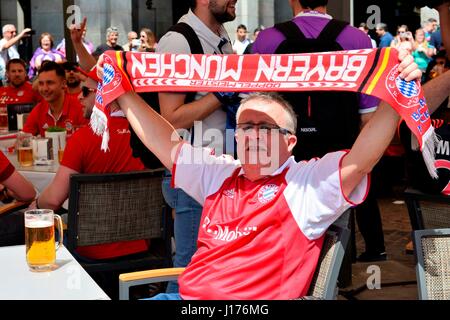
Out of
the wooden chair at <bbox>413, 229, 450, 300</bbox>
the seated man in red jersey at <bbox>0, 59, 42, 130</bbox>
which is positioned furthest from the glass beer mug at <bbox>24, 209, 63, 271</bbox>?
the seated man in red jersey at <bbox>0, 59, 42, 130</bbox>

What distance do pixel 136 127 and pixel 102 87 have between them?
0.71 feet

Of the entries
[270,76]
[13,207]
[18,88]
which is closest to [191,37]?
[270,76]

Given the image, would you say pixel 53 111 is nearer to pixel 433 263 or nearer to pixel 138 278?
pixel 138 278

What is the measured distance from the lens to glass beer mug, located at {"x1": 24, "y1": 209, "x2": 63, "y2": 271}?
2.84m

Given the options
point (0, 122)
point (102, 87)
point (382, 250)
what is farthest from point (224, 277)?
point (0, 122)

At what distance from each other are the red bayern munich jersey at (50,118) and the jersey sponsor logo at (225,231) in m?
3.58

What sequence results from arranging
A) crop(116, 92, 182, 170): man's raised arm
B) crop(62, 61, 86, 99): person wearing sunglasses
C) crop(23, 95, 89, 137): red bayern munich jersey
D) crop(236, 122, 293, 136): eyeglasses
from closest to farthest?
crop(236, 122, 293, 136): eyeglasses → crop(116, 92, 182, 170): man's raised arm → crop(23, 95, 89, 137): red bayern munich jersey → crop(62, 61, 86, 99): person wearing sunglasses

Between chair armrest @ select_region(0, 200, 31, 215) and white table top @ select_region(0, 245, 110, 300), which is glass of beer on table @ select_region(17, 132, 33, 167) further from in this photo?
white table top @ select_region(0, 245, 110, 300)

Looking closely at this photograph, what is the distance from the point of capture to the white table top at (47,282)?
256cm

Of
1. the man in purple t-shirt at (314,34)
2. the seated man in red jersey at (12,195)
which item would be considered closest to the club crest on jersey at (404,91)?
the man in purple t-shirt at (314,34)

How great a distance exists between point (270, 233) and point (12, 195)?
2128 millimetres

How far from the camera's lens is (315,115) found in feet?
13.0

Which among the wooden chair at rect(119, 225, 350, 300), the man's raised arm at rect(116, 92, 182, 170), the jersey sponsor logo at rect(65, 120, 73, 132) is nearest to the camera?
the wooden chair at rect(119, 225, 350, 300)

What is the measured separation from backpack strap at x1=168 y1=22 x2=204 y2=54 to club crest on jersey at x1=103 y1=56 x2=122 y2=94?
0.67 meters
